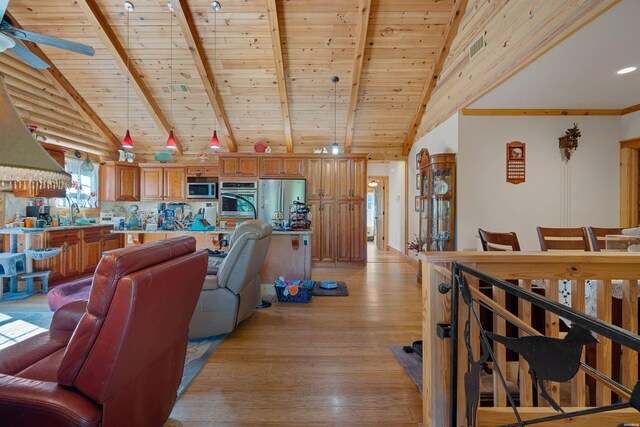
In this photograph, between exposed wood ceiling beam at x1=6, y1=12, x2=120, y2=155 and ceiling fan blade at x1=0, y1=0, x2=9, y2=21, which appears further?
exposed wood ceiling beam at x1=6, y1=12, x2=120, y2=155

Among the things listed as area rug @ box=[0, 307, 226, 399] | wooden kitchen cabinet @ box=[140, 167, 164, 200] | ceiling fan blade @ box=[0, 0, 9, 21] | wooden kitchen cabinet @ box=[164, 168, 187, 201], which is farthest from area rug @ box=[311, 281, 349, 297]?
wooden kitchen cabinet @ box=[140, 167, 164, 200]

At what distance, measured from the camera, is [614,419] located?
1.30 meters

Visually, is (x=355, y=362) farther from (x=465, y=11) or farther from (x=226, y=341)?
(x=465, y=11)

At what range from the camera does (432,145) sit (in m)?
5.11

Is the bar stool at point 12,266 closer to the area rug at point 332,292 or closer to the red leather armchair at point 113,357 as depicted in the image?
the red leather armchair at point 113,357

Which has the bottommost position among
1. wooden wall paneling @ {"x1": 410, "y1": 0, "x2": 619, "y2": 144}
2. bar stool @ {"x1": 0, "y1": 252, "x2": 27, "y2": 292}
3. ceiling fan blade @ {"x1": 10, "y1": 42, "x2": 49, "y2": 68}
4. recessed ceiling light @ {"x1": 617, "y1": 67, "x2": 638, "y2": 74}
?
bar stool @ {"x1": 0, "y1": 252, "x2": 27, "y2": 292}

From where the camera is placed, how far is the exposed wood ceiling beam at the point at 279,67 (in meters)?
3.74

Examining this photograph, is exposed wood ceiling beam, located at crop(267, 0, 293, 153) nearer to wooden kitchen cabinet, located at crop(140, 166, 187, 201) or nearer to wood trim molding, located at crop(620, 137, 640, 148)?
wooden kitchen cabinet, located at crop(140, 166, 187, 201)

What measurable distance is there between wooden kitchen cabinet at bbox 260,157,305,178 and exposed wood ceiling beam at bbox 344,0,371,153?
109 cm

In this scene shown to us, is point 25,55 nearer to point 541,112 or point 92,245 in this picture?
point 92,245

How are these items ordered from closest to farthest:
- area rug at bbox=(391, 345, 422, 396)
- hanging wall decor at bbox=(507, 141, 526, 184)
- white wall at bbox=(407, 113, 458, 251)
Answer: area rug at bbox=(391, 345, 422, 396) < hanging wall decor at bbox=(507, 141, 526, 184) < white wall at bbox=(407, 113, 458, 251)

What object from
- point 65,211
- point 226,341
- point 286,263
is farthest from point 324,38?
point 65,211

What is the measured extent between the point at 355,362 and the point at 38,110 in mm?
6169

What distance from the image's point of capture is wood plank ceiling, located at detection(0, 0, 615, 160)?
12.6 ft
